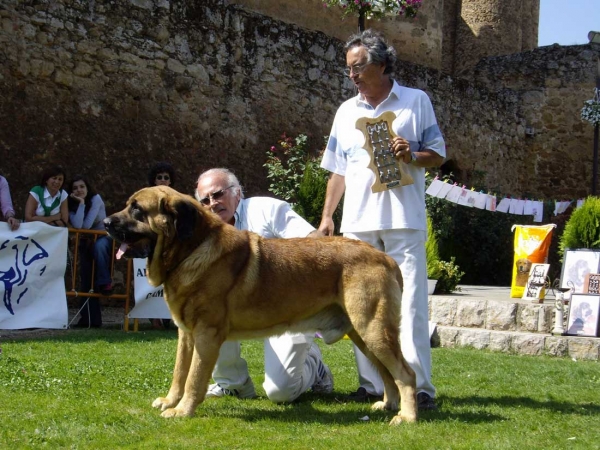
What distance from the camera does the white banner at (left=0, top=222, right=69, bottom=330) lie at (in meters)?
8.73

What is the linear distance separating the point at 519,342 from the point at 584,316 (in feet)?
2.45

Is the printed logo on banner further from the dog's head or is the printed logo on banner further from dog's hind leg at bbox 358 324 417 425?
dog's hind leg at bbox 358 324 417 425

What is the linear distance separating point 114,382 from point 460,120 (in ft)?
51.6

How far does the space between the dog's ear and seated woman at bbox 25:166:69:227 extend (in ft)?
18.3

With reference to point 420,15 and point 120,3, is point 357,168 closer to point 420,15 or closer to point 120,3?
point 120,3

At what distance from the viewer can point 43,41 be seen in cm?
1106

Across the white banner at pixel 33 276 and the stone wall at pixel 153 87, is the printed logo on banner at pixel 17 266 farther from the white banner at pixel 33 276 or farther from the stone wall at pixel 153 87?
the stone wall at pixel 153 87

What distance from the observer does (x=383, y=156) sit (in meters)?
5.26

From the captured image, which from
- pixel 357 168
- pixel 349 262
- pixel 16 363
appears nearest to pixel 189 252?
pixel 349 262

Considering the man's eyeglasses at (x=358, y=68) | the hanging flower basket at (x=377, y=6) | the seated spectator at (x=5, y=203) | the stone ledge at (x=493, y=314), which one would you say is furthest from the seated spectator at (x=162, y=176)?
the hanging flower basket at (x=377, y=6)

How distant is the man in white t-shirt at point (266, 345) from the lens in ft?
17.4

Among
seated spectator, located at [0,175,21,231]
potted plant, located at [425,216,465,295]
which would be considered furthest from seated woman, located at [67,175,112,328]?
potted plant, located at [425,216,465,295]

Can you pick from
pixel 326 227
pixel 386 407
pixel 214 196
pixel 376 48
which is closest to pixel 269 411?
pixel 386 407

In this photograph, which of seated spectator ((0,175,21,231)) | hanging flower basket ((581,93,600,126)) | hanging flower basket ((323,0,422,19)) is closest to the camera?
seated spectator ((0,175,21,231))
